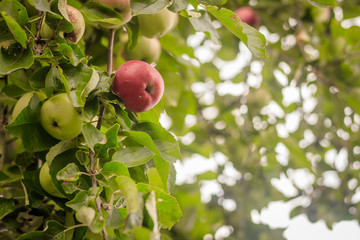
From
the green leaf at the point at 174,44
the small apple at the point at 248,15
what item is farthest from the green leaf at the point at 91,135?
the small apple at the point at 248,15

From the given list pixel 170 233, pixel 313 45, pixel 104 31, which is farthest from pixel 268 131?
pixel 104 31

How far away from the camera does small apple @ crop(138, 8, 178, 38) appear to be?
3.14ft

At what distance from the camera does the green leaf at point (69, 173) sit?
63 centimetres

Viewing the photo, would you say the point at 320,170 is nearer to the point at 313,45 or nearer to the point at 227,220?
the point at 227,220

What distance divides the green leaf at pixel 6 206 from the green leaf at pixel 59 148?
0.17 m

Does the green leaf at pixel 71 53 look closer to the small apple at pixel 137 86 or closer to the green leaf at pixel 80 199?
the small apple at pixel 137 86

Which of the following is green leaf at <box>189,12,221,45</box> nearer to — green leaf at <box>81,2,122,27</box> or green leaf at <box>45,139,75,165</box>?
green leaf at <box>81,2,122,27</box>

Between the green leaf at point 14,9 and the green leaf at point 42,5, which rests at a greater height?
the green leaf at point 42,5

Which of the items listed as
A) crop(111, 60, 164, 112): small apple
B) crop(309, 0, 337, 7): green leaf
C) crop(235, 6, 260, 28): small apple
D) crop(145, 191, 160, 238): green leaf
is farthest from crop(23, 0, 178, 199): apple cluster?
crop(235, 6, 260, 28): small apple

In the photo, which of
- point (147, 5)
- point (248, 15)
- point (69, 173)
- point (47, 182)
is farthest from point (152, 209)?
Answer: point (248, 15)

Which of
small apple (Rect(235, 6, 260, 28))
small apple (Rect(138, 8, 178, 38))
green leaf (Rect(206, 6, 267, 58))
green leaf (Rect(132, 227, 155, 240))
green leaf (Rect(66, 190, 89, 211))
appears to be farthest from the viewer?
small apple (Rect(235, 6, 260, 28))

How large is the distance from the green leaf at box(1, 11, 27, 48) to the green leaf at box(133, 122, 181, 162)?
0.80ft

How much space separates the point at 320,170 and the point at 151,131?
1.75 metres

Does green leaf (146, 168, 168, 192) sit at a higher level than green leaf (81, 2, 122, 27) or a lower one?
lower
